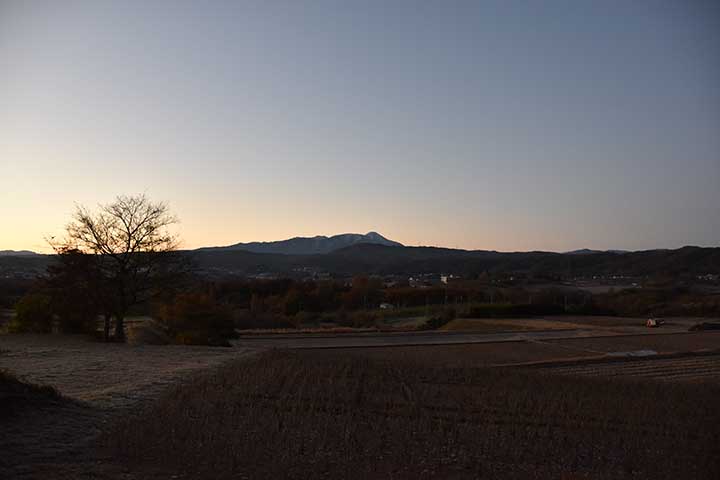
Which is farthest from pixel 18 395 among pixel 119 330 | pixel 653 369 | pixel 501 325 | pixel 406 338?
pixel 501 325

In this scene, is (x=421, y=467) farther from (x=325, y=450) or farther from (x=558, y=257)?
(x=558, y=257)

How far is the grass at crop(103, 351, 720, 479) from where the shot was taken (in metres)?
9.13

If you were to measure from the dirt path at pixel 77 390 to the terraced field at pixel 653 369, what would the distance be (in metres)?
15.8

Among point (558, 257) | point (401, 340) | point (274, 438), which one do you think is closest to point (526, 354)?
point (401, 340)

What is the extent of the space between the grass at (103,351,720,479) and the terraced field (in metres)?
10.1

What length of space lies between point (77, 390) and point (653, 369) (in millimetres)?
26377

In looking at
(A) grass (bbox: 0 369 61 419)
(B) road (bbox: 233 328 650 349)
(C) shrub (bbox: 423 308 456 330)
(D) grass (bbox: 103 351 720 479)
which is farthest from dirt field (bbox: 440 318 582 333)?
(A) grass (bbox: 0 369 61 419)

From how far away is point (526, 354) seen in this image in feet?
127

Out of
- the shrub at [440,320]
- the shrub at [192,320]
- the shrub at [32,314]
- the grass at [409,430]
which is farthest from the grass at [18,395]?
the shrub at [440,320]

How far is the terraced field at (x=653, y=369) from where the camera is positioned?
27391 mm

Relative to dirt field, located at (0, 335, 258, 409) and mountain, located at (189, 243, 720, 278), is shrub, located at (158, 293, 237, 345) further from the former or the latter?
mountain, located at (189, 243, 720, 278)

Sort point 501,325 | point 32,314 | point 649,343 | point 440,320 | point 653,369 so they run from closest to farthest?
point 653,369 → point 32,314 → point 649,343 → point 501,325 → point 440,320

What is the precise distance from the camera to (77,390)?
14820 millimetres

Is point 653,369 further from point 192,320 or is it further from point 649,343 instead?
point 192,320
